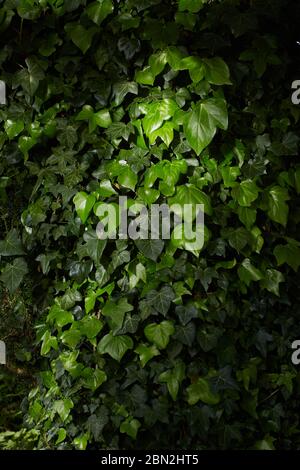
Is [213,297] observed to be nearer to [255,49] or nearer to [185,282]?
[185,282]

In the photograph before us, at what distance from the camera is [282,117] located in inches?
84.1

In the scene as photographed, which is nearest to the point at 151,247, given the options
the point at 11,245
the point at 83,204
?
the point at 83,204

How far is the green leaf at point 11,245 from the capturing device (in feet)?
7.21

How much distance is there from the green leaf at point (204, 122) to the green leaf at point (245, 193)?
0.25 metres

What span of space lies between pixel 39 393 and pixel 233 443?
89 centimetres

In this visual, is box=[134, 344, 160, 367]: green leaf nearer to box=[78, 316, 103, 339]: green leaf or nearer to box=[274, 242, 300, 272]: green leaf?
box=[78, 316, 103, 339]: green leaf

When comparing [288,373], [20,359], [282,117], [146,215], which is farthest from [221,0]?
[20,359]

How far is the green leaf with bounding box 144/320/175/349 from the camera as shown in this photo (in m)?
2.04

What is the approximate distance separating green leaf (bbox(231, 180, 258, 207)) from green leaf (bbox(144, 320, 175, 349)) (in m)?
0.57

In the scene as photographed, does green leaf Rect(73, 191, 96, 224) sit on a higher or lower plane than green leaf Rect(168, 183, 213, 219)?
lower

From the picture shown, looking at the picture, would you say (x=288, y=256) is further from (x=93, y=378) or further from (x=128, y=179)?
(x=93, y=378)

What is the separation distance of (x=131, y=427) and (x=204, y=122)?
49.7 inches

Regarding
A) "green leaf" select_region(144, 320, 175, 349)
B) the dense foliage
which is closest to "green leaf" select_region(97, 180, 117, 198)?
the dense foliage

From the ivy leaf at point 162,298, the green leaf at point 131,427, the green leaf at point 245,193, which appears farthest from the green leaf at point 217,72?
the green leaf at point 131,427
